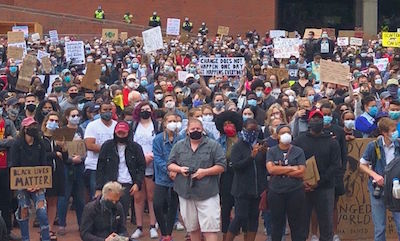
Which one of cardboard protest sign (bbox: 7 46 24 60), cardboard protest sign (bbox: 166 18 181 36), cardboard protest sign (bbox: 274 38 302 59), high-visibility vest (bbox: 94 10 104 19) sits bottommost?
cardboard protest sign (bbox: 7 46 24 60)

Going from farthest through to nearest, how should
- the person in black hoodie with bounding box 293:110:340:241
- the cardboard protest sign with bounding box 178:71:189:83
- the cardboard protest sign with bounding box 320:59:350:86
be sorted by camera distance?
the cardboard protest sign with bounding box 178:71:189:83 < the cardboard protest sign with bounding box 320:59:350:86 < the person in black hoodie with bounding box 293:110:340:241

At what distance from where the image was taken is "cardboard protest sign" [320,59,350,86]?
16125 mm

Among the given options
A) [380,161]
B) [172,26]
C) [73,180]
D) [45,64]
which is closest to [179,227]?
[73,180]

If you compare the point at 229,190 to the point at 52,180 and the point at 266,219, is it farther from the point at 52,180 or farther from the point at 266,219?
the point at 52,180

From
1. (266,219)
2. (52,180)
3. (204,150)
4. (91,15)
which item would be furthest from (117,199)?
(91,15)

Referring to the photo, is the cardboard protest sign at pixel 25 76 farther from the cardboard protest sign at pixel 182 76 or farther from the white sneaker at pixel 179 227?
the white sneaker at pixel 179 227

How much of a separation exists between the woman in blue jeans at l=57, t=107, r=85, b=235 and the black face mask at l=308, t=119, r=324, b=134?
10.2 ft

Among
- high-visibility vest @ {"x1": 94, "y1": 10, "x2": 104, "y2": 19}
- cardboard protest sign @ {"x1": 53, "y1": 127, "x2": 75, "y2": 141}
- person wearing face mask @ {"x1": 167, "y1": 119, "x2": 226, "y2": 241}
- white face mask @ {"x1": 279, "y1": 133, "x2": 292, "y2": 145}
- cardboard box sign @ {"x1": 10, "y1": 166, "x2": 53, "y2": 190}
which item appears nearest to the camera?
person wearing face mask @ {"x1": 167, "y1": 119, "x2": 226, "y2": 241}

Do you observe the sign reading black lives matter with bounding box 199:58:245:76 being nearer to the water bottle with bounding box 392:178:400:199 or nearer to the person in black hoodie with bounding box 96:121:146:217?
the person in black hoodie with bounding box 96:121:146:217

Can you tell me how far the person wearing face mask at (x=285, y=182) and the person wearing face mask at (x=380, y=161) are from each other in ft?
2.45

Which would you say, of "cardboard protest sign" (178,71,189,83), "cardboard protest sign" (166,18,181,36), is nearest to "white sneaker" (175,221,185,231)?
"cardboard protest sign" (178,71,189,83)

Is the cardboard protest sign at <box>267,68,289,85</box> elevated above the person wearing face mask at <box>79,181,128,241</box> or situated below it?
above

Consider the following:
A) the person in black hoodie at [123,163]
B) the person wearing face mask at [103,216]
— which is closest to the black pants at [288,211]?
the person in black hoodie at [123,163]

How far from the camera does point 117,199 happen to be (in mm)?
9289
